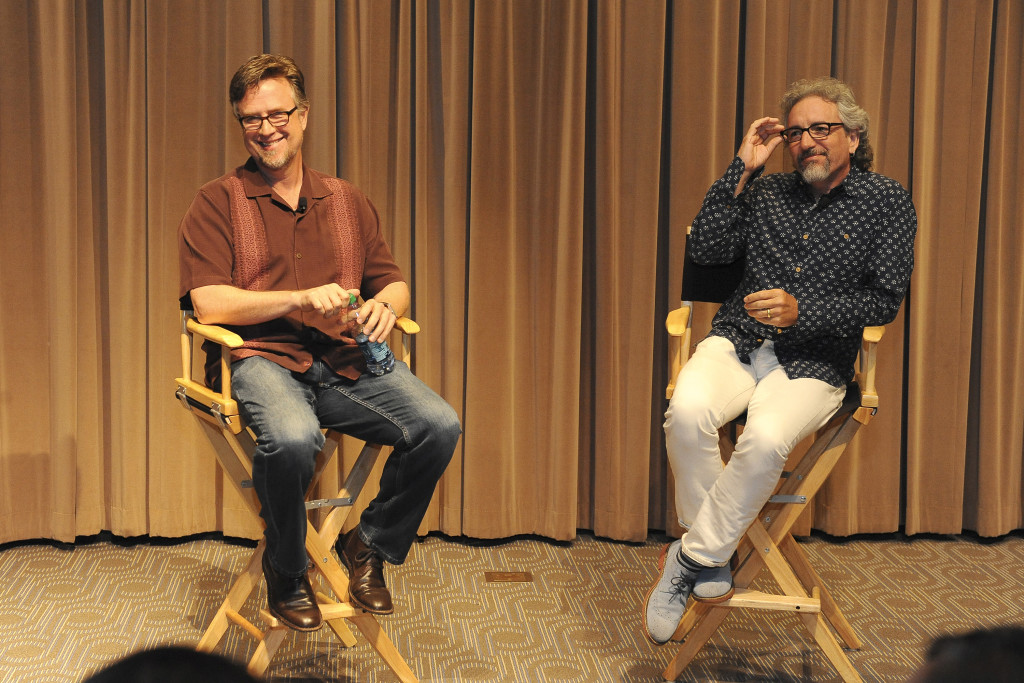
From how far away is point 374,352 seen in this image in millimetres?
2516

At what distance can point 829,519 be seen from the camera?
367 cm

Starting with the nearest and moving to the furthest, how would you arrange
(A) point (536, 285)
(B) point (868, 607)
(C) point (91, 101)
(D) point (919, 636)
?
1. (D) point (919, 636)
2. (B) point (868, 607)
3. (C) point (91, 101)
4. (A) point (536, 285)

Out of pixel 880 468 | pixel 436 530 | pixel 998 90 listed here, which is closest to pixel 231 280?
pixel 436 530

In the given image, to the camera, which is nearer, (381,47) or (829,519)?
(381,47)

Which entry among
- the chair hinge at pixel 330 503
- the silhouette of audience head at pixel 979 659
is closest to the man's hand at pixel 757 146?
the chair hinge at pixel 330 503

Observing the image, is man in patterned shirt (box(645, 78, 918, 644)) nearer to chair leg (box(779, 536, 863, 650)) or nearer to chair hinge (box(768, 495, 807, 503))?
chair hinge (box(768, 495, 807, 503))

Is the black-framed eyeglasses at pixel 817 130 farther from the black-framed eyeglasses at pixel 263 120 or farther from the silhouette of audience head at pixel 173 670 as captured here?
the silhouette of audience head at pixel 173 670

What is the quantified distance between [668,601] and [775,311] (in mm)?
824

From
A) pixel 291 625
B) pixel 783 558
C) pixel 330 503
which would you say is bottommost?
pixel 291 625

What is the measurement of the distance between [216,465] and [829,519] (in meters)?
2.33

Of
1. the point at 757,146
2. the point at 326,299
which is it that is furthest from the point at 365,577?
the point at 757,146

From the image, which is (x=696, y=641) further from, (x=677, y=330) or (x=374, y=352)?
(x=374, y=352)

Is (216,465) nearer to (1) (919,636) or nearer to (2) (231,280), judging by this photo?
(2) (231,280)

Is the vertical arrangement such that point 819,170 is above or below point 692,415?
above
